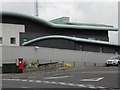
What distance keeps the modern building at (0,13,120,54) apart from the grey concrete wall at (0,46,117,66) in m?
7.93

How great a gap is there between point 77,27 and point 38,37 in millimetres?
10299

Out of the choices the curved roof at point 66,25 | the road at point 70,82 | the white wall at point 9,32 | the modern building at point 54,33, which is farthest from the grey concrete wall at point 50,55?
the road at point 70,82

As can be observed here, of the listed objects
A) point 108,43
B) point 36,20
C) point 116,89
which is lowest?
point 116,89

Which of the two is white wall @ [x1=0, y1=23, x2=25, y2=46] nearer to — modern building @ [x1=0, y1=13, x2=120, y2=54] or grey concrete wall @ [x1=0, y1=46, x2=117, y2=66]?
modern building @ [x1=0, y1=13, x2=120, y2=54]

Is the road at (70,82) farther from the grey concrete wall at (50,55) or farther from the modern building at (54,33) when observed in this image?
the modern building at (54,33)

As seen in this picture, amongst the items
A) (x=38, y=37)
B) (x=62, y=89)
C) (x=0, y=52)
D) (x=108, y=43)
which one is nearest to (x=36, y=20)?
(x=38, y=37)

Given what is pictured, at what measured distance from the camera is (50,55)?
49.3m

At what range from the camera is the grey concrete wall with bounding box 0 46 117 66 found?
45.2 metres

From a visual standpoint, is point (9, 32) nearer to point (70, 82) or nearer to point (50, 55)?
point (50, 55)

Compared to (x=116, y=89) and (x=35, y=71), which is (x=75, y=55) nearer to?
(x=35, y=71)

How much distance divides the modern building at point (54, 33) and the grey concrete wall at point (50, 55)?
7926 millimetres

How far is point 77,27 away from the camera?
72.2 metres

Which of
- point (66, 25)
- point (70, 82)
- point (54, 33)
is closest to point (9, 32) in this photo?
point (54, 33)

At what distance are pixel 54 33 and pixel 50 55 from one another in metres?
22.7
